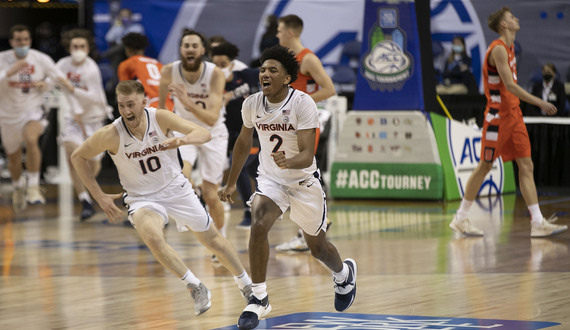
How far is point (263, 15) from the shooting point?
17.9 meters

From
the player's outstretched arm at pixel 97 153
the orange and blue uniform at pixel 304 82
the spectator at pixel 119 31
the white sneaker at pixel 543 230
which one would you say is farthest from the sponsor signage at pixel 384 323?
the spectator at pixel 119 31

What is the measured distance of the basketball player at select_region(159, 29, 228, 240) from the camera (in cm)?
908

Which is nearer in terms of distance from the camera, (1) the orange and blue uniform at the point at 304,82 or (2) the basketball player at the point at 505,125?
(1) the orange and blue uniform at the point at 304,82

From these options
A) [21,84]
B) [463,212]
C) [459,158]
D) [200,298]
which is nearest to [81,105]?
[21,84]

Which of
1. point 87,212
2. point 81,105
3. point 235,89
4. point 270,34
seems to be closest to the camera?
point 235,89

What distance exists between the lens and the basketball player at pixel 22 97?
43.3ft

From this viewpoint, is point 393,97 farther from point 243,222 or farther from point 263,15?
point 263,15

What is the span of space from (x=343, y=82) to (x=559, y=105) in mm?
3692

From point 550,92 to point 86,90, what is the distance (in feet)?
22.0

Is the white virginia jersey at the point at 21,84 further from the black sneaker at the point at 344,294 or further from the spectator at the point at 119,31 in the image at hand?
the black sneaker at the point at 344,294

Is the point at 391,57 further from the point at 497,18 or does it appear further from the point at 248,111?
the point at 248,111

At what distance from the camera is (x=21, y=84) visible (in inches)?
526

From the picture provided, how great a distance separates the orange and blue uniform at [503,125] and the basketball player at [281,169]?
11.9 feet

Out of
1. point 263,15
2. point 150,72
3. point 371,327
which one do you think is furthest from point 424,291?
point 263,15
